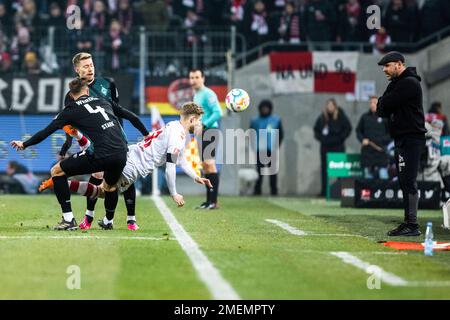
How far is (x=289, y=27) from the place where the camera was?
2570 cm

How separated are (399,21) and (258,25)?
3.37 meters

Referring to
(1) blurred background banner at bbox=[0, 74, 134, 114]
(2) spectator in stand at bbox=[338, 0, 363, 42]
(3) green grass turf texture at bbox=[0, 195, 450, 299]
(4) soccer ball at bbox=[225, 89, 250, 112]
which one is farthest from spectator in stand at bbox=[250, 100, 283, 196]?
(3) green grass turf texture at bbox=[0, 195, 450, 299]

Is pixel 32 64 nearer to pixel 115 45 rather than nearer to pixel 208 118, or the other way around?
pixel 115 45

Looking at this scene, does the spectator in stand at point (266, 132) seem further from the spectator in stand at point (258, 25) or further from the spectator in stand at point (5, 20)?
the spectator in stand at point (5, 20)

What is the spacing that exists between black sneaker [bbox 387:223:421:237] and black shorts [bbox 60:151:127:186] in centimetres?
328

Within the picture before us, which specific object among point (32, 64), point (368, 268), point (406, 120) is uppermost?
point (32, 64)

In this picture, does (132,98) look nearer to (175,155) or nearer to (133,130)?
(133,130)

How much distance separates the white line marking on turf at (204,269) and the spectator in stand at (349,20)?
13.4 m

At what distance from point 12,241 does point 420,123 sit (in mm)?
5156

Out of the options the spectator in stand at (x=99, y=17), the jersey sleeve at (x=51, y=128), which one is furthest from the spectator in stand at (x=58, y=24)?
the jersey sleeve at (x=51, y=128)

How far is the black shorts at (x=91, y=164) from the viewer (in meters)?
12.1

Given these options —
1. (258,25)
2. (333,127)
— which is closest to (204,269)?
(333,127)

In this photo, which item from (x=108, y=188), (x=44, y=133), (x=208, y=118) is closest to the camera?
(x=44, y=133)
